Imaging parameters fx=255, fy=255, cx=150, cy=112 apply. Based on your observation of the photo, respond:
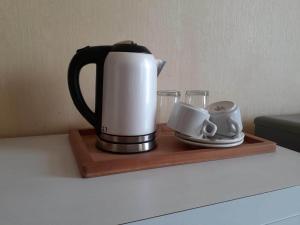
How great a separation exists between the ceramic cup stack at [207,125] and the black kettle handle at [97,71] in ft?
0.60

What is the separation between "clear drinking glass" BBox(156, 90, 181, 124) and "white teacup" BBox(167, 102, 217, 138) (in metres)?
0.17

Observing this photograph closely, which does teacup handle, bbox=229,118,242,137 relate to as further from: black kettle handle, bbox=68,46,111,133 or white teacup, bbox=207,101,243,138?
Answer: black kettle handle, bbox=68,46,111,133

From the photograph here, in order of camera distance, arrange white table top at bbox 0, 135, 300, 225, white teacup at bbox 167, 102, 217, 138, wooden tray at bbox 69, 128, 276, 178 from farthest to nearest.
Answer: white teacup at bbox 167, 102, 217, 138, wooden tray at bbox 69, 128, 276, 178, white table top at bbox 0, 135, 300, 225

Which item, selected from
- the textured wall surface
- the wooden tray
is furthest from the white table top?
the textured wall surface

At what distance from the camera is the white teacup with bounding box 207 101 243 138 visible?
0.62 meters

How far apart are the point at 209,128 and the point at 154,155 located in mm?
159

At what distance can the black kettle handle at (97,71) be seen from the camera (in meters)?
0.56

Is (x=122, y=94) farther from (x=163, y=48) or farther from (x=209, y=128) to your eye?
(x=163, y=48)

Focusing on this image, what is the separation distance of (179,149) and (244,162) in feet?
0.49

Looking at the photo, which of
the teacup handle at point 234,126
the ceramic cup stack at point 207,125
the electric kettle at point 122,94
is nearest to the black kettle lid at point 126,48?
the electric kettle at point 122,94

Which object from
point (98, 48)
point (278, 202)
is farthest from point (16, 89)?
point (278, 202)

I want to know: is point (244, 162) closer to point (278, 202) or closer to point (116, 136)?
point (278, 202)

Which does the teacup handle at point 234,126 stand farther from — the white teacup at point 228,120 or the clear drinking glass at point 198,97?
the clear drinking glass at point 198,97

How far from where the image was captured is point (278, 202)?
0.44m
